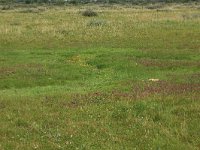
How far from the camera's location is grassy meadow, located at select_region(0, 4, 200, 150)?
1175cm

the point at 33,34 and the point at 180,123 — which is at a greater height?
the point at 180,123

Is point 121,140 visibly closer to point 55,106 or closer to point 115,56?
point 55,106

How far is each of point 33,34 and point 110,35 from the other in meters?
6.81

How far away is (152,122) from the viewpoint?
12.9 meters

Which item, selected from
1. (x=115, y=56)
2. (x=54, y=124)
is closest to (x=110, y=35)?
(x=115, y=56)

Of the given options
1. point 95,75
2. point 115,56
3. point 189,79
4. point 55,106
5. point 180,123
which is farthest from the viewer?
point 115,56

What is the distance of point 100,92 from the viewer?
57.8 ft

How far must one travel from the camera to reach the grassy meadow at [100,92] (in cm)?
1175

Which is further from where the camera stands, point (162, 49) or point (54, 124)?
point (162, 49)

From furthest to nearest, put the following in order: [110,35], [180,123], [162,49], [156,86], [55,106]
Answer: [110,35], [162,49], [156,86], [55,106], [180,123]

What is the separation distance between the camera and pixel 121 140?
11477 millimetres

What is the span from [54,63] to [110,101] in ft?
39.5

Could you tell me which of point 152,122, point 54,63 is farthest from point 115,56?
point 152,122

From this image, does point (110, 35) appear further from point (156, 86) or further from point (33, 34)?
point (156, 86)
